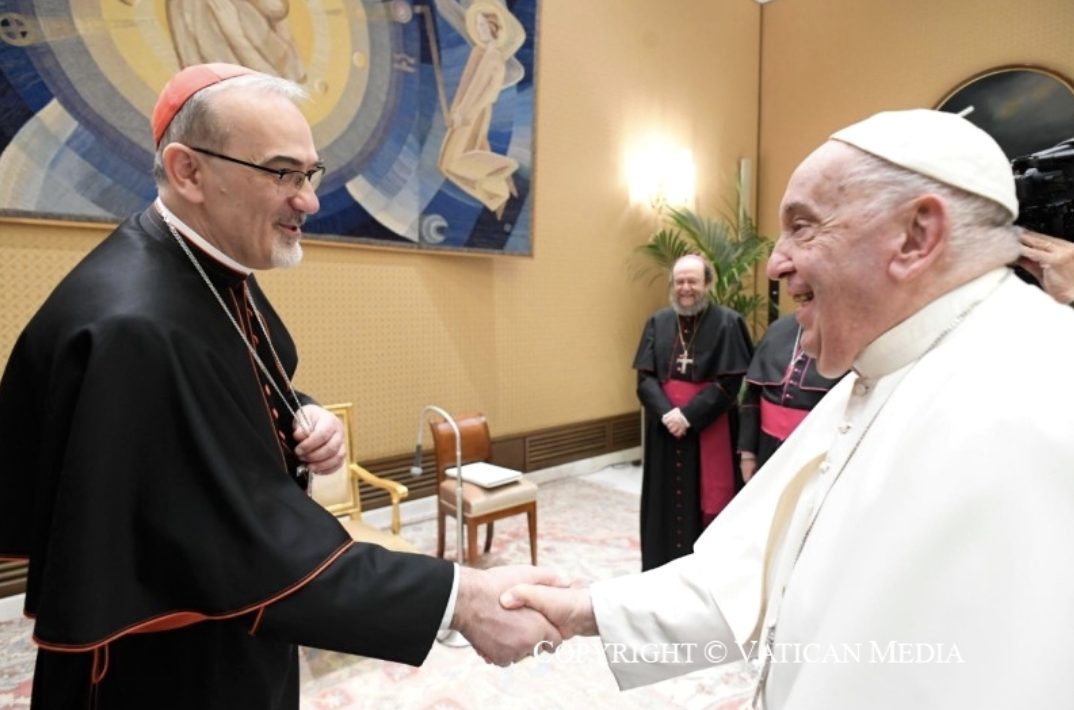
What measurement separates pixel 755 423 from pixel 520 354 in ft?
7.90

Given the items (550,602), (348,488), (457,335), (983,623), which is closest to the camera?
(983,623)

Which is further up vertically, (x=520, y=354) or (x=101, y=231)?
(x=101, y=231)

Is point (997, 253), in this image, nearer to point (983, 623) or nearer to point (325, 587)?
point (983, 623)

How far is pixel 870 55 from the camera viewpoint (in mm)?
6133

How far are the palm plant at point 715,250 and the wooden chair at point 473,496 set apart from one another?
2.72 metres

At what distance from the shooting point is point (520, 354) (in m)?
5.21

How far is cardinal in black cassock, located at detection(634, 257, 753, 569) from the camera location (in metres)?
A: 3.48

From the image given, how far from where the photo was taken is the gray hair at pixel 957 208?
0.97 meters

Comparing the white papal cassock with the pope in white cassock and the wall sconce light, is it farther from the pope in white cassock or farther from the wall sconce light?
the wall sconce light

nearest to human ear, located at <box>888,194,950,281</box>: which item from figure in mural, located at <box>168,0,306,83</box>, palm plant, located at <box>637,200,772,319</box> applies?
figure in mural, located at <box>168,0,306,83</box>

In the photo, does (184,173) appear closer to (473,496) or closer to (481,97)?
(473,496)

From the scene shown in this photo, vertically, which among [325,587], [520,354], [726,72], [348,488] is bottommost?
[348,488]

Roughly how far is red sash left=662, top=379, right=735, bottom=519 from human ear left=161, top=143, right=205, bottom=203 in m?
2.78

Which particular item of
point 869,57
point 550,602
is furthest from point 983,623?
point 869,57
